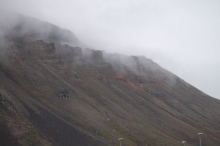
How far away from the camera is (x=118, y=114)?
74250 mm

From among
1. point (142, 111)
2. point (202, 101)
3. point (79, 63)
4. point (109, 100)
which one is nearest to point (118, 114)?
point (109, 100)

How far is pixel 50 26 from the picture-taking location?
125m

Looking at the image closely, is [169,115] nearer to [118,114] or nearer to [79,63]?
[118,114]

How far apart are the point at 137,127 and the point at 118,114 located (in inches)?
405

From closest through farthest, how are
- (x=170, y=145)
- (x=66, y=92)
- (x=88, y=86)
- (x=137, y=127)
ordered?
(x=170, y=145)
(x=137, y=127)
(x=66, y=92)
(x=88, y=86)

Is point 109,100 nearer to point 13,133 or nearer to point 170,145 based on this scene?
point 170,145

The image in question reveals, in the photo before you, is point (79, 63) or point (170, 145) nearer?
point (170, 145)

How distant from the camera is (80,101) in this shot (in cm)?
7100

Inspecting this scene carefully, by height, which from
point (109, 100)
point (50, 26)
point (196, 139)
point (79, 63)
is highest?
point (50, 26)

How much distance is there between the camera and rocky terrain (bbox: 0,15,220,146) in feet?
146

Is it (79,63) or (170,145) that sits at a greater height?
(79,63)

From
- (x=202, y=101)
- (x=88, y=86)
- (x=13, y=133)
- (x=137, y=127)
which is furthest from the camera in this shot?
(x=202, y=101)

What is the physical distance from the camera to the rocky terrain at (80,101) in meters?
44.6

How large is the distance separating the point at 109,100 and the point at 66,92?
61.4 ft
